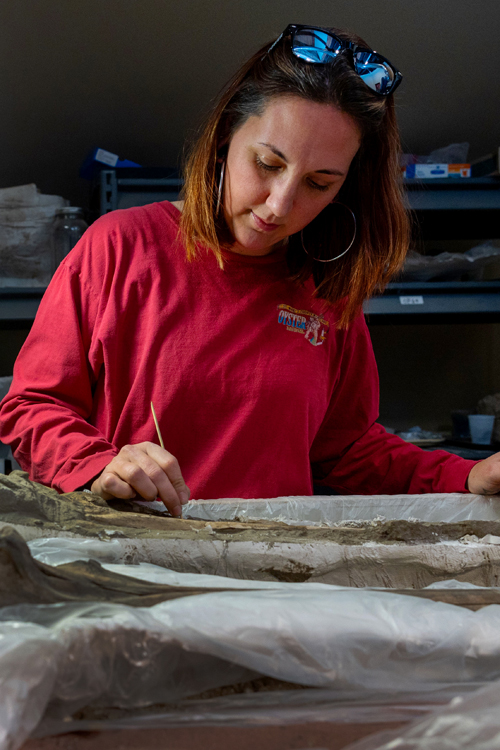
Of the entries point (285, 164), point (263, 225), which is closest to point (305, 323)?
point (263, 225)

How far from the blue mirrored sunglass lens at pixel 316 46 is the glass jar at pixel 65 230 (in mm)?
1371

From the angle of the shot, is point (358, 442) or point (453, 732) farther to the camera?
point (358, 442)

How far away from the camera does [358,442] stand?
1.20m

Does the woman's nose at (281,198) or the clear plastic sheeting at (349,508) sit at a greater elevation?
the woman's nose at (281,198)

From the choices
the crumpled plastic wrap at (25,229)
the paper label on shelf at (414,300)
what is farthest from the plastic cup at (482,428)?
the crumpled plastic wrap at (25,229)

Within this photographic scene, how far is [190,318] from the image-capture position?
3.44 ft

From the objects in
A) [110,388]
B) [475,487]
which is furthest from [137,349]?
[475,487]

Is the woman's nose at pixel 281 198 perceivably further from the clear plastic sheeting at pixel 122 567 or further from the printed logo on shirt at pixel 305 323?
the clear plastic sheeting at pixel 122 567

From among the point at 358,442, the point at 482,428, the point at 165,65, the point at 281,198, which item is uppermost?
the point at 165,65

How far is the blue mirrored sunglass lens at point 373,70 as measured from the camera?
929 millimetres

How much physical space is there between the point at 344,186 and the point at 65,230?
133cm

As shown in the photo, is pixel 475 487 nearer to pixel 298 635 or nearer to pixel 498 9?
pixel 298 635

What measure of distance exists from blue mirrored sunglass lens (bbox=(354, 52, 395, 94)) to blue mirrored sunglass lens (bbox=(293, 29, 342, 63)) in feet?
0.13

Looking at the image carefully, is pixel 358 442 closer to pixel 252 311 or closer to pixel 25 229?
pixel 252 311
